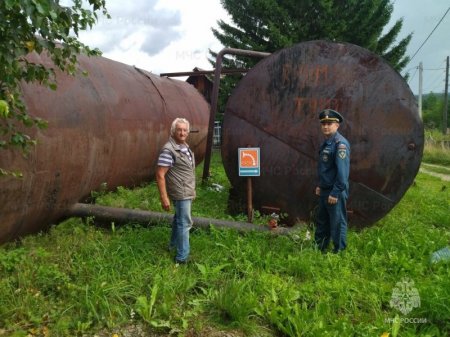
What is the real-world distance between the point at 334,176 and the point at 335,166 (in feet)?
0.39

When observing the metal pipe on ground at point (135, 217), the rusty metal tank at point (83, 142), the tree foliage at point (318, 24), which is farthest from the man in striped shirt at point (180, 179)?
the tree foliage at point (318, 24)

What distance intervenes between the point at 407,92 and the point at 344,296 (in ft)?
9.65

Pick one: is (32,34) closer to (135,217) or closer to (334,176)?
(135,217)

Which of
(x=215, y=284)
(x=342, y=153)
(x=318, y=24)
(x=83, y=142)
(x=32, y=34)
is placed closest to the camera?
(x=32, y=34)

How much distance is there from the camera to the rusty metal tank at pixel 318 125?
200 inches

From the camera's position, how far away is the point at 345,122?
205 inches

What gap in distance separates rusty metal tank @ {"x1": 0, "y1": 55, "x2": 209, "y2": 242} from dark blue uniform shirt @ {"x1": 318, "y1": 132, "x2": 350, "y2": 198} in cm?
280

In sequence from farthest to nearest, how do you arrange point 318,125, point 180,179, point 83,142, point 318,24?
point 318,24 → point 318,125 → point 83,142 → point 180,179

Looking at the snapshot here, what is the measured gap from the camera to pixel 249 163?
17.5 feet

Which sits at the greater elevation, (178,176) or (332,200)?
(178,176)

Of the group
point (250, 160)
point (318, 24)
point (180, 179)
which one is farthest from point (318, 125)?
point (318, 24)

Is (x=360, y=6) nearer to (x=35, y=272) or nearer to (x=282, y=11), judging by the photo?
(x=282, y=11)

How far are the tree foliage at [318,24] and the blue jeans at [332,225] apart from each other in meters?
13.0

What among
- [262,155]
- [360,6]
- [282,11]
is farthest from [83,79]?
[360,6]
